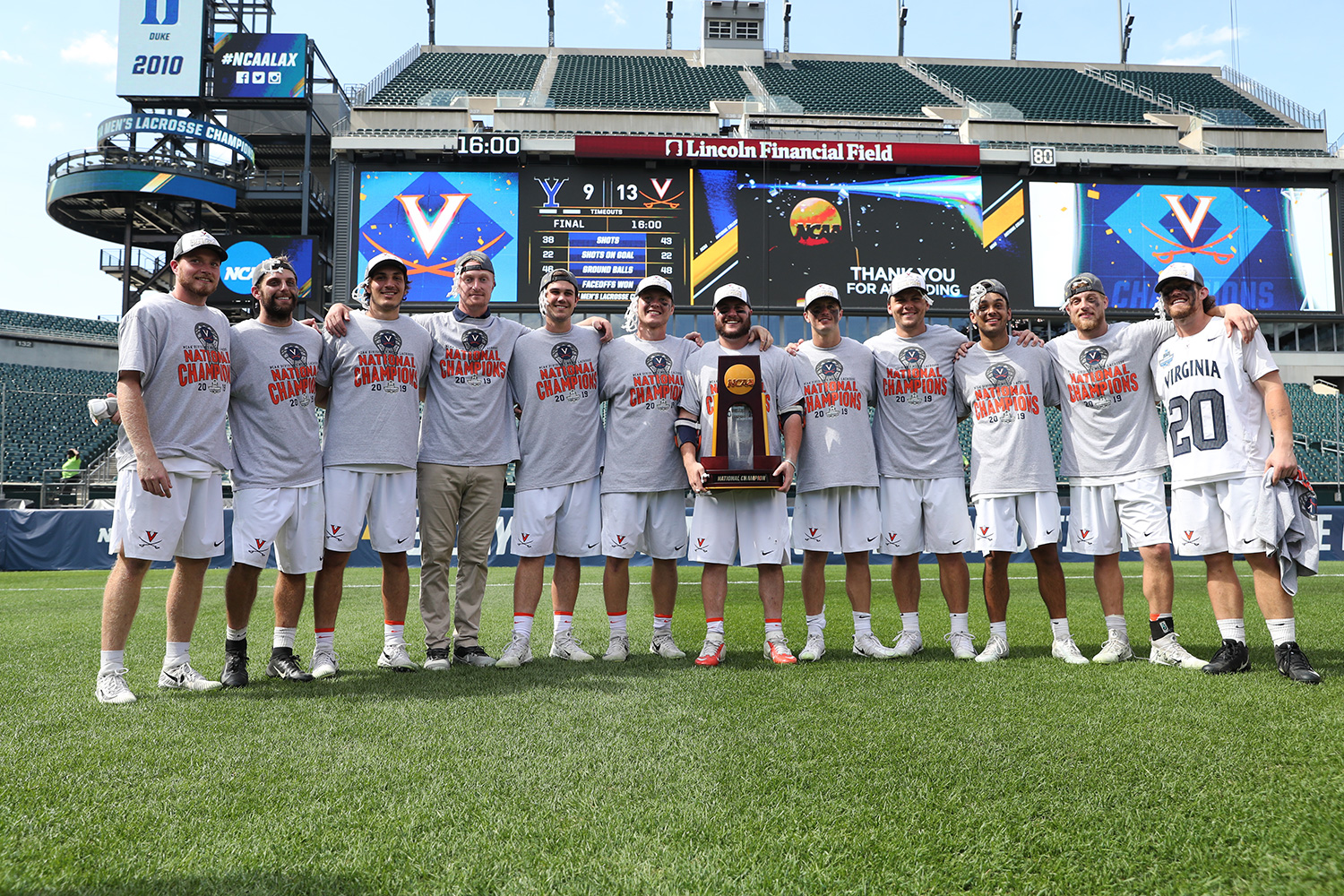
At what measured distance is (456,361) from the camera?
4.77 meters

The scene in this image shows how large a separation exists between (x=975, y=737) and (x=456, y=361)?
331 centimetres

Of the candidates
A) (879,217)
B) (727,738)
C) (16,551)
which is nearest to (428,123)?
(879,217)

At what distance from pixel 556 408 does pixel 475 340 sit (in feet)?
1.96

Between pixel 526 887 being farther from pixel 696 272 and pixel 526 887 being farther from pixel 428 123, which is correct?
pixel 428 123

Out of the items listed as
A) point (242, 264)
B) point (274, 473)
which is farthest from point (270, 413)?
point (242, 264)

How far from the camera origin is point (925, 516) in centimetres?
498

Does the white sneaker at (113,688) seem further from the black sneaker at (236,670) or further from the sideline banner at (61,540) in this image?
the sideline banner at (61,540)

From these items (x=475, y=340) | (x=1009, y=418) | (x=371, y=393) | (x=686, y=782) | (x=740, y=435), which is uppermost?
(x=475, y=340)

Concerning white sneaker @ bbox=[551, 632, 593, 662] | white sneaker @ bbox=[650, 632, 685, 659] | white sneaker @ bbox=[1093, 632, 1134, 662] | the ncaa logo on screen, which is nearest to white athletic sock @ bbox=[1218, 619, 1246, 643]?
white sneaker @ bbox=[1093, 632, 1134, 662]

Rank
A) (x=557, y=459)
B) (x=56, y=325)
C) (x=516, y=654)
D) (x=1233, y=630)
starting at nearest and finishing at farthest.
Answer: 1. (x=1233, y=630)
2. (x=516, y=654)
3. (x=557, y=459)
4. (x=56, y=325)

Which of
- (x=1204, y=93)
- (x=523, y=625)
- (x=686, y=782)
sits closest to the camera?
(x=686, y=782)

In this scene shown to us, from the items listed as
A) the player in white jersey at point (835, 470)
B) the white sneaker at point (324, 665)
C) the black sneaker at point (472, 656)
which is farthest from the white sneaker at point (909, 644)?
the white sneaker at point (324, 665)

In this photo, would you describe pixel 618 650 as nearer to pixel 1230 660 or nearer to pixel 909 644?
pixel 909 644

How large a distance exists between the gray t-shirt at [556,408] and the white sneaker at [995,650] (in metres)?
2.37
